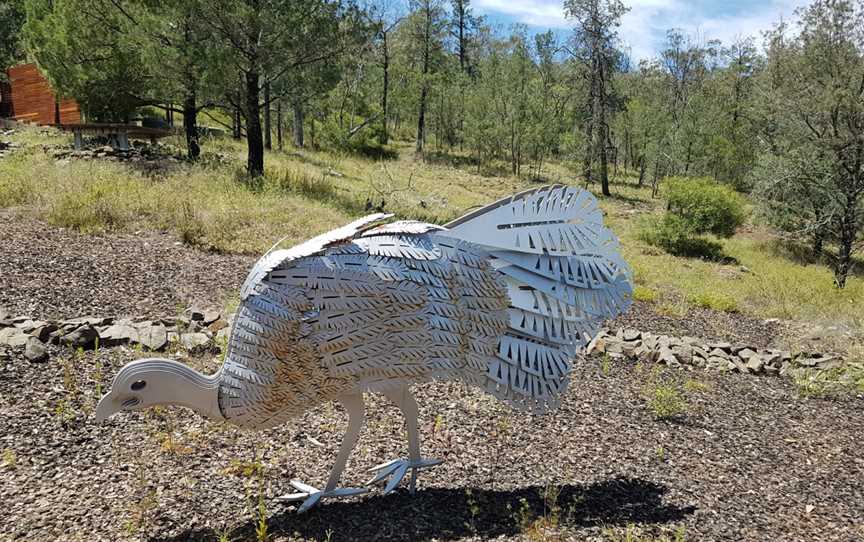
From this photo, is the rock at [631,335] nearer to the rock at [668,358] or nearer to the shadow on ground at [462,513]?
the rock at [668,358]

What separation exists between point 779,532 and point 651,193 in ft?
92.1

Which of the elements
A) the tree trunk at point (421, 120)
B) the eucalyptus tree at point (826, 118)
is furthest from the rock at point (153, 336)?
the tree trunk at point (421, 120)

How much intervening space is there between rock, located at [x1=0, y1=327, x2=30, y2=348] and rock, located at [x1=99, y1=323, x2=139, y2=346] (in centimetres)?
59

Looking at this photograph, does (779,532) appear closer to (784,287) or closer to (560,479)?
(560,479)

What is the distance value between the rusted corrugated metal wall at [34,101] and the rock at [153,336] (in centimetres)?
1591

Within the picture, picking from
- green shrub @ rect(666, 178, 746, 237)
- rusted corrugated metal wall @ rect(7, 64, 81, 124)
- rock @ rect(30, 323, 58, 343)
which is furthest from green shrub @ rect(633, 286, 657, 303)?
rusted corrugated metal wall @ rect(7, 64, 81, 124)

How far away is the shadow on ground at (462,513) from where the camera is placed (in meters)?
3.31

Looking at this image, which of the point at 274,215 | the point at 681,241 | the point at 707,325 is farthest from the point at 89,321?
the point at 681,241

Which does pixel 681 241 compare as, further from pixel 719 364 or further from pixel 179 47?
pixel 179 47

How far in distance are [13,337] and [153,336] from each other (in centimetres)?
114

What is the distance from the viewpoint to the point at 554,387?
3451mm

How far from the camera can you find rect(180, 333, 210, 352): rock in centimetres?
556

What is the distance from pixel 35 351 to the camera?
5066mm

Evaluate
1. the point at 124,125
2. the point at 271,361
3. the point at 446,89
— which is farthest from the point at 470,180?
the point at 271,361
